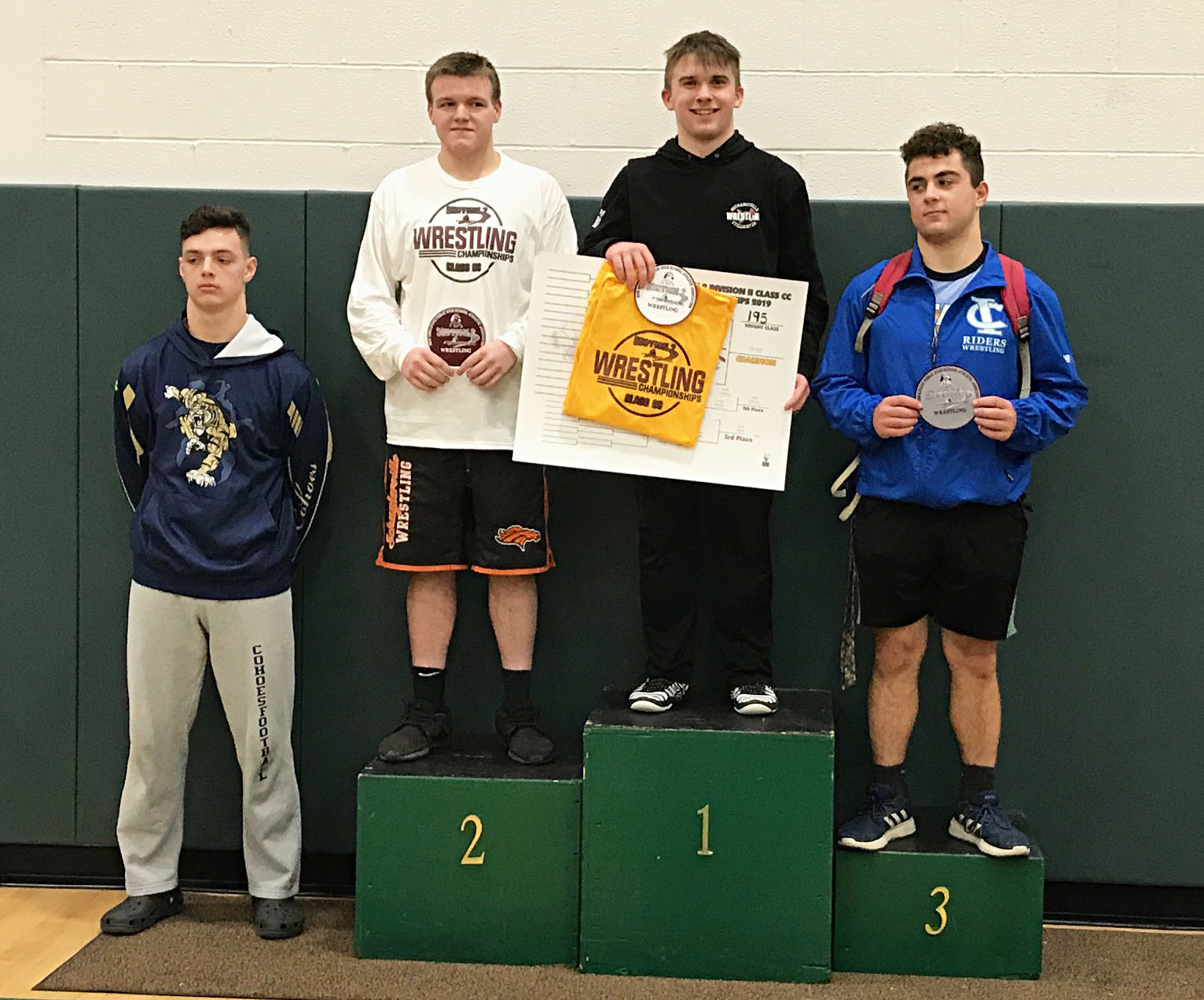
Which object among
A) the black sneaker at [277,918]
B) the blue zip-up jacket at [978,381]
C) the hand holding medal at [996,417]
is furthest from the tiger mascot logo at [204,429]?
the hand holding medal at [996,417]

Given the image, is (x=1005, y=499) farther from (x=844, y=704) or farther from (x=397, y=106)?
(x=397, y=106)

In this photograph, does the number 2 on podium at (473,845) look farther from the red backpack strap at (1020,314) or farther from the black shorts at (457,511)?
the red backpack strap at (1020,314)

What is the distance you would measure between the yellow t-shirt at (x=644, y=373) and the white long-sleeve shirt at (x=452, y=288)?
0.60 ft

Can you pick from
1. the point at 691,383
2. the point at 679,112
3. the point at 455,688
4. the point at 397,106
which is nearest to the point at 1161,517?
the point at 691,383

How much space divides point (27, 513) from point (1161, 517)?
114 inches

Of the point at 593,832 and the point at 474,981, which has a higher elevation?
the point at 593,832

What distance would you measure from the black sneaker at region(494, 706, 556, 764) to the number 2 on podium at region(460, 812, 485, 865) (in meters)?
0.18

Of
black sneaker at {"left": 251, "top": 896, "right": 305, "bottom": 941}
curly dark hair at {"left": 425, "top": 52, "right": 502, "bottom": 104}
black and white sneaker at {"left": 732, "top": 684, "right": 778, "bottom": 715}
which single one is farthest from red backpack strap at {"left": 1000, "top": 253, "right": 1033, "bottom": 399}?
black sneaker at {"left": 251, "top": 896, "right": 305, "bottom": 941}

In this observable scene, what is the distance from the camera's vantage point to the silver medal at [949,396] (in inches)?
110

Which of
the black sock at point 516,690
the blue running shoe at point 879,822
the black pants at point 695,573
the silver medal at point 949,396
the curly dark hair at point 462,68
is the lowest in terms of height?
the blue running shoe at point 879,822

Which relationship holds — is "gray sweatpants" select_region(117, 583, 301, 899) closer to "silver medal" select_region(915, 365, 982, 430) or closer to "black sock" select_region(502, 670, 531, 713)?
"black sock" select_region(502, 670, 531, 713)

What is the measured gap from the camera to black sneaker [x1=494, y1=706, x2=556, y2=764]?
300cm

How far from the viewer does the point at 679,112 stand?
9.57ft

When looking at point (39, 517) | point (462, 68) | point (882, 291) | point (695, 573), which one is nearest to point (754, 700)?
point (695, 573)
